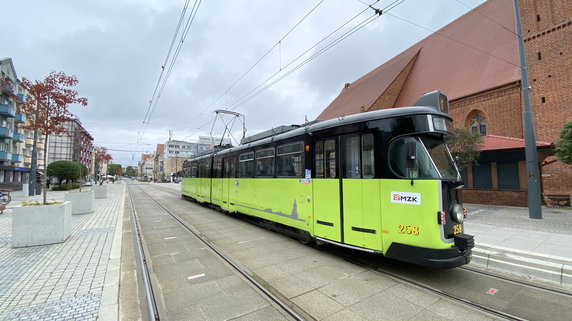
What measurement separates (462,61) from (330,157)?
Result: 79.0 feet

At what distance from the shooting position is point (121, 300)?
12.6ft

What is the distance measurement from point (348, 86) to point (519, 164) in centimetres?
2925

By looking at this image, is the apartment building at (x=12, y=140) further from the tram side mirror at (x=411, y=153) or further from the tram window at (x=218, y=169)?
the tram side mirror at (x=411, y=153)

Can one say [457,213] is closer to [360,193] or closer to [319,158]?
[360,193]

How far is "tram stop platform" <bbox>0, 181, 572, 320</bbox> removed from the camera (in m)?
3.56

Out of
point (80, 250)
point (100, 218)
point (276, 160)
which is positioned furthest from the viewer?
point (100, 218)

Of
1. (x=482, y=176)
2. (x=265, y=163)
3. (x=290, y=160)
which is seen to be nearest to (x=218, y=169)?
(x=265, y=163)

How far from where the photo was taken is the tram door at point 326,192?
18.7ft

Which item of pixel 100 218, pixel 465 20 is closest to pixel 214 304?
pixel 100 218

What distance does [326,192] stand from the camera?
5977mm

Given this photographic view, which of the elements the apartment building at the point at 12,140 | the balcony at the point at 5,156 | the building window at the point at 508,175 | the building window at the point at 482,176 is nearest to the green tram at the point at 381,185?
the building window at the point at 508,175

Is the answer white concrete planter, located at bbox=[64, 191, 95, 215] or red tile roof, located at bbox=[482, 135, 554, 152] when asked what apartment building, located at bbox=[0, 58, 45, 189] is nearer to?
white concrete planter, located at bbox=[64, 191, 95, 215]

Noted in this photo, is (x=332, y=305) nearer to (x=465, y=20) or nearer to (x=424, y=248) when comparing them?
(x=424, y=248)

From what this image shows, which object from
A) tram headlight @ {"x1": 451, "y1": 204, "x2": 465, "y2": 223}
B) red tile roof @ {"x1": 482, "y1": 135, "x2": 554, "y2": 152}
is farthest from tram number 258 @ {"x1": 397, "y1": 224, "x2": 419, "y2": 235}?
red tile roof @ {"x1": 482, "y1": 135, "x2": 554, "y2": 152}
